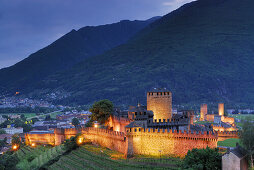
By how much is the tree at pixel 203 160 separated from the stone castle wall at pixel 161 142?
4.31 m

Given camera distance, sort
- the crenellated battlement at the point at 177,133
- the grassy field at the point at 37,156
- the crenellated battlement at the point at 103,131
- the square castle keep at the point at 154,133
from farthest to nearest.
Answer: the grassy field at the point at 37,156, the crenellated battlement at the point at 103,131, the square castle keep at the point at 154,133, the crenellated battlement at the point at 177,133

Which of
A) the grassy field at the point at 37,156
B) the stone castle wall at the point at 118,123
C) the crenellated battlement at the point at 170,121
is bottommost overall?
the grassy field at the point at 37,156

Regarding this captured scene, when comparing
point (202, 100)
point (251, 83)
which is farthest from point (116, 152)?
point (251, 83)

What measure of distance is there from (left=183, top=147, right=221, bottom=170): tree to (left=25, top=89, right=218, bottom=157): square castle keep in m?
3.96

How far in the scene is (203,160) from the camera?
1033 inches

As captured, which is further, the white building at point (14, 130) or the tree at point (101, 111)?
the white building at point (14, 130)

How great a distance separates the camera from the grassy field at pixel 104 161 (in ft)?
103

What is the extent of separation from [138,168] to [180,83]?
163m

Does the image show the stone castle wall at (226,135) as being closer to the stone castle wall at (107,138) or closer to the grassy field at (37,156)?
the stone castle wall at (107,138)

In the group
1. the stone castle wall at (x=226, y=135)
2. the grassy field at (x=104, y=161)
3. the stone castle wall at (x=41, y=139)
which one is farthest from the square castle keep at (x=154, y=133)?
the stone castle wall at (x=41, y=139)

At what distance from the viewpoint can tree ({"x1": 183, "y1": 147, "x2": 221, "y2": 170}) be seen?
25.6m

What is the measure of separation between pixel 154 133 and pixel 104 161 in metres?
7.75

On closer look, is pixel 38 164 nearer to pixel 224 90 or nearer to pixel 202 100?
pixel 202 100

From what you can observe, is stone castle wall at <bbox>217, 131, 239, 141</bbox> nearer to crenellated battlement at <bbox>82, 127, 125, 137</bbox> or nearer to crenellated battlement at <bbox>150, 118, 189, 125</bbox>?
crenellated battlement at <bbox>150, 118, 189, 125</bbox>
